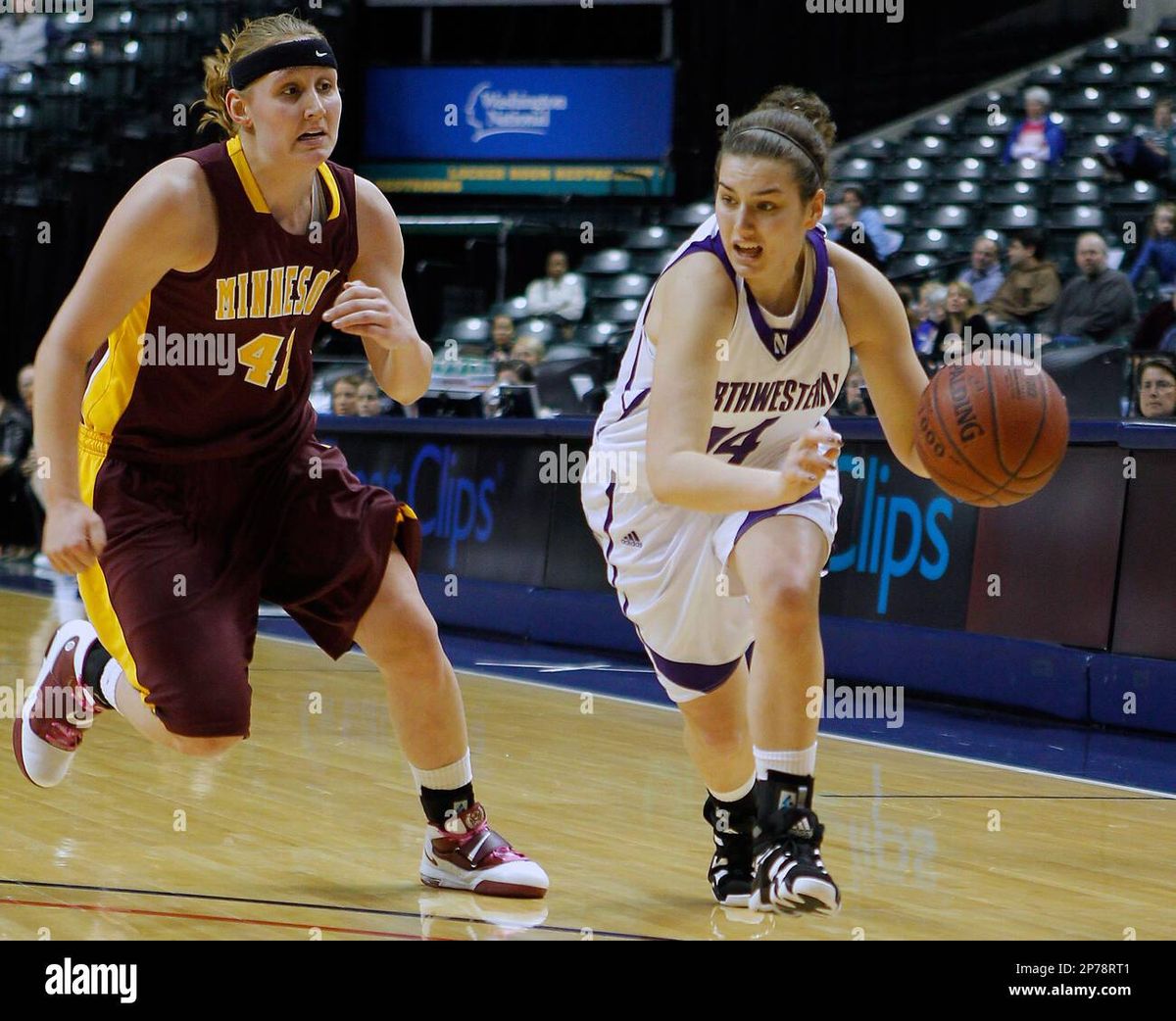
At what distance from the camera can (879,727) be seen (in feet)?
21.9

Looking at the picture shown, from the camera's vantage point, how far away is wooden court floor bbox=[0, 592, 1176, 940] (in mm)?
3557

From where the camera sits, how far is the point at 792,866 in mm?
3428

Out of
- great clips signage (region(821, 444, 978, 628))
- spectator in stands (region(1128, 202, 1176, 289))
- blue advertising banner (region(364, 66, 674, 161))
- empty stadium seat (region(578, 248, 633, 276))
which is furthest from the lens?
blue advertising banner (region(364, 66, 674, 161))

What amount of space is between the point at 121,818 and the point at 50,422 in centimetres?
146

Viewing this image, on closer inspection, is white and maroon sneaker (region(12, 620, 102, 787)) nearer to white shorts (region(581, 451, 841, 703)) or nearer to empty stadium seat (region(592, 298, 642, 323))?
white shorts (region(581, 451, 841, 703))

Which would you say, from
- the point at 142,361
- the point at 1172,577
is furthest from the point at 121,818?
the point at 1172,577

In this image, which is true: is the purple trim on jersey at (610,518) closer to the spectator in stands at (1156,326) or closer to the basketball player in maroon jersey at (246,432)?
the basketball player in maroon jersey at (246,432)

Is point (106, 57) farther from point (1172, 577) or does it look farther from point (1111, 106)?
point (1172, 577)

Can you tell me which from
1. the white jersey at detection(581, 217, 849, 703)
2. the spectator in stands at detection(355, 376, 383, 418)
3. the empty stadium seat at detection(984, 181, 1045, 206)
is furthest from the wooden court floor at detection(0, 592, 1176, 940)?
the empty stadium seat at detection(984, 181, 1045, 206)

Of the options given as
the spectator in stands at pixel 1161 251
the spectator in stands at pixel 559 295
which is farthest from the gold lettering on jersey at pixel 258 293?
the spectator in stands at pixel 559 295

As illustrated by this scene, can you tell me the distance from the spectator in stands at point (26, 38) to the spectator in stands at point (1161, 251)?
11.4 metres

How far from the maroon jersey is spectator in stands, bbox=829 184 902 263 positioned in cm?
855

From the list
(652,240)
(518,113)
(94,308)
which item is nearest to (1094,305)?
(652,240)

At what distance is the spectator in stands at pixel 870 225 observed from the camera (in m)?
12.0
